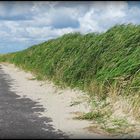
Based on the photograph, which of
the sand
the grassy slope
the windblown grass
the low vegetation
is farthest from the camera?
the grassy slope

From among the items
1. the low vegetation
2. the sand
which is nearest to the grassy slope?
the low vegetation

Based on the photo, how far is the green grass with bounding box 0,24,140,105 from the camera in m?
9.23

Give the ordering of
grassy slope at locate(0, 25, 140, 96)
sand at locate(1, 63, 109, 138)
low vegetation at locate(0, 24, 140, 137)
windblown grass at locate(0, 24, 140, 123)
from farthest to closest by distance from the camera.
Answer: grassy slope at locate(0, 25, 140, 96)
windblown grass at locate(0, 24, 140, 123)
low vegetation at locate(0, 24, 140, 137)
sand at locate(1, 63, 109, 138)

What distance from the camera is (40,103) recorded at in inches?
424

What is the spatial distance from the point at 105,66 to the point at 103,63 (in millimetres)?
537

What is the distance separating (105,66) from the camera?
34.2 feet

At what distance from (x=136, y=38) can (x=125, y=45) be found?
0.31 meters

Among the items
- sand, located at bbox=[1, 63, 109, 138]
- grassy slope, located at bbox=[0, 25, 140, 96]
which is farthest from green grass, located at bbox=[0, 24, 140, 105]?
sand, located at bbox=[1, 63, 109, 138]

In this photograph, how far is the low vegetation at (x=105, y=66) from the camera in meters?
9.04

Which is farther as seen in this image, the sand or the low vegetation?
the low vegetation

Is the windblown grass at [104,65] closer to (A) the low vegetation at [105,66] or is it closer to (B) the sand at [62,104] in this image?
(A) the low vegetation at [105,66]

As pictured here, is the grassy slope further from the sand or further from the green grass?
the sand

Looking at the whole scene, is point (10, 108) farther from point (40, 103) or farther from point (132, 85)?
point (132, 85)

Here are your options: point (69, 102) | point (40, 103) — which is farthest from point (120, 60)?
point (40, 103)
